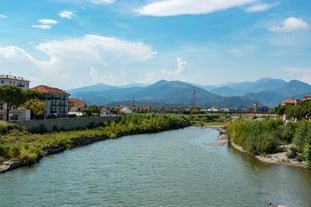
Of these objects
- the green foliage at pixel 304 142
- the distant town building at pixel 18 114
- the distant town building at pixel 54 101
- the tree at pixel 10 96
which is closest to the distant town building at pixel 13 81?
the distant town building at pixel 54 101

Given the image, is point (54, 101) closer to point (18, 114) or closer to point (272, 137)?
point (18, 114)

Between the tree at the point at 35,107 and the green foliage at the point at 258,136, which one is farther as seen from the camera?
the tree at the point at 35,107

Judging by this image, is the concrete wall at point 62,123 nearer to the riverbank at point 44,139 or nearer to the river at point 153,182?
the riverbank at point 44,139

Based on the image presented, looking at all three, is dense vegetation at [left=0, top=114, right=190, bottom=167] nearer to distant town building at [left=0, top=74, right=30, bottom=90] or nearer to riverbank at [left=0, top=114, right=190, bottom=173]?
riverbank at [left=0, top=114, right=190, bottom=173]

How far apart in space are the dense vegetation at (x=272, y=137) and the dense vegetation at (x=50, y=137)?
24.6 m

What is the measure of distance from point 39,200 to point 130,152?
85.9 feet

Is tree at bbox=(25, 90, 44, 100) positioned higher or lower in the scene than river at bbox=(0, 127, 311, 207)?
higher

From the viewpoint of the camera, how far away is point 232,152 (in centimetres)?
5569

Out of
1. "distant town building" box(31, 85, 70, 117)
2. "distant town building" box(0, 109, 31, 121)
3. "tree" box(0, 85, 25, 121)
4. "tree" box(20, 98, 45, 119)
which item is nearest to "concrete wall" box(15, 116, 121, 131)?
"distant town building" box(0, 109, 31, 121)

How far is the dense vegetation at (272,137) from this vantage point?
45156 millimetres

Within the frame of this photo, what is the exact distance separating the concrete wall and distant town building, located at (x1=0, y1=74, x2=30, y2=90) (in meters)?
21.8

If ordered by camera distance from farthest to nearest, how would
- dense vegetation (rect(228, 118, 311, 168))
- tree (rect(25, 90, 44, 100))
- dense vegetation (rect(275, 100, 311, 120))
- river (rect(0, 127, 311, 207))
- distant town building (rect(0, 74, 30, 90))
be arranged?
distant town building (rect(0, 74, 30, 90)) < tree (rect(25, 90, 44, 100)) < dense vegetation (rect(275, 100, 311, 120)) < dense vegetation (rect(228, 118, 311, 168)) < river (rect(0, 127, 311, 207))

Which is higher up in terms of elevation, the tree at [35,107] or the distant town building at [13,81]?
the distant town building at [13,81]

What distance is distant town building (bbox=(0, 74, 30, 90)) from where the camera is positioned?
88188 mm
